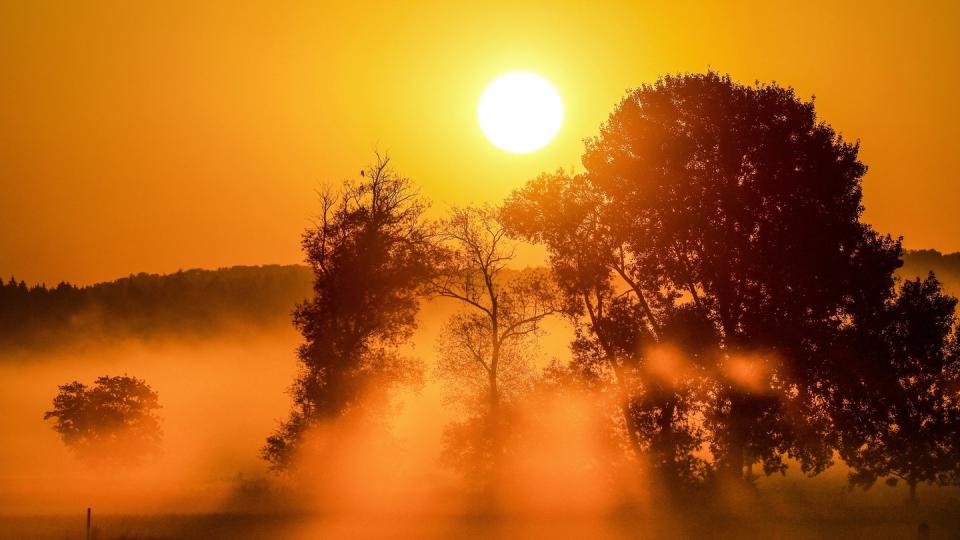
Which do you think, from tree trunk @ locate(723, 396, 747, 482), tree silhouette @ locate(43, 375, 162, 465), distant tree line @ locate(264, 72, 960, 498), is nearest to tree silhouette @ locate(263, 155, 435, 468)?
distant tree line @ locate(264, 72, 960, 498)

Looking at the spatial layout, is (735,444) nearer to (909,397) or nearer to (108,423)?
(909,397)

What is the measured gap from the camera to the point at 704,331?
145ft

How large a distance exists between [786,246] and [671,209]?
552 centimetres

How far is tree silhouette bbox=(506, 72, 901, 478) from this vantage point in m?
44.1

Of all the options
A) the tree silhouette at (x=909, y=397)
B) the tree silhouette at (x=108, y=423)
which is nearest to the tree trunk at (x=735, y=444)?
the tree silhouette at (x=909, y=397)

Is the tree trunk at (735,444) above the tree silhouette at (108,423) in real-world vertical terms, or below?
below

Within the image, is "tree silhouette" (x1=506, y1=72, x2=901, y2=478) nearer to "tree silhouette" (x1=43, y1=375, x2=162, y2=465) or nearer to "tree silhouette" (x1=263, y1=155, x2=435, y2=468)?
"tree silhouette" (x1=263, y1=155, x2=435, y2=468)

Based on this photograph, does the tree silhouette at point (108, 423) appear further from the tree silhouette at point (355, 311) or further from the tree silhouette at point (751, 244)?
the tree silhouette at point (751, 244)

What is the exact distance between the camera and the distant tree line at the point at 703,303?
44344 mm

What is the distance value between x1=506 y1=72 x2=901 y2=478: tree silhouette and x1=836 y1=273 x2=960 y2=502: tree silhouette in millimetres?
2132

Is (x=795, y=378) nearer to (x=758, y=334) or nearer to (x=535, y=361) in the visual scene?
(x=758, y=334)

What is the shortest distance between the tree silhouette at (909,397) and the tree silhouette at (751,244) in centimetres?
213

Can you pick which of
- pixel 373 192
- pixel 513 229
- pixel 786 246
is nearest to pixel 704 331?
pixel 786 246

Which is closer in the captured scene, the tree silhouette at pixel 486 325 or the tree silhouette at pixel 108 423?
the tree silhouette at pixel 486 325
